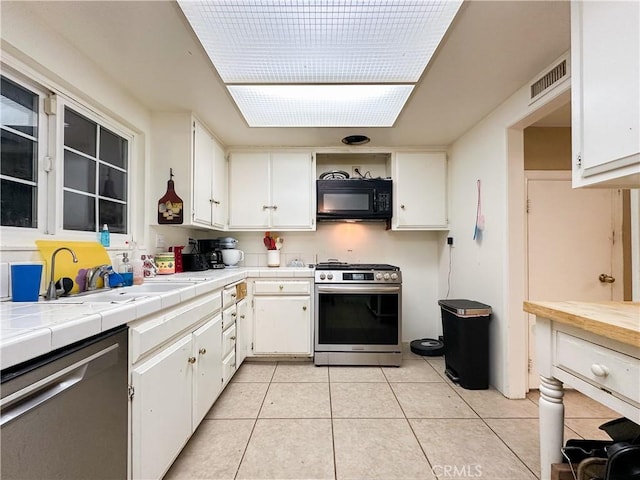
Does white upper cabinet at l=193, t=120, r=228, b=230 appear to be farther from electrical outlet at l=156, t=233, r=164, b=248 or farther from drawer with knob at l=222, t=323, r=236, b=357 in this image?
drawer with knob at l=222, t=323, r=236, b=357

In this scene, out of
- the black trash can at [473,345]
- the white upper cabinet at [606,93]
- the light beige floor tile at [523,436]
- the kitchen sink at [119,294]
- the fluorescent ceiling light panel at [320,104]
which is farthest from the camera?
the black trash can at [473,345]

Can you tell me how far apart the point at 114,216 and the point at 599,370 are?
8.73 ft

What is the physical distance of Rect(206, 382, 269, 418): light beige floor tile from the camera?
197 centimetres

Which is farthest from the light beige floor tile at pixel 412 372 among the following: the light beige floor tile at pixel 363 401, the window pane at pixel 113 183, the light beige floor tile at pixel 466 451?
the window pane at pixel 113 183

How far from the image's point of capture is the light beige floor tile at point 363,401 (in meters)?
1.98

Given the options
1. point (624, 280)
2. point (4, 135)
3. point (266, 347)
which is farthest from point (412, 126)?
point (4, 135)

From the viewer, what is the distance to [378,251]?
11.3ft

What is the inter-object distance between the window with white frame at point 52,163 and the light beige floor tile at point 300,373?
179 cm

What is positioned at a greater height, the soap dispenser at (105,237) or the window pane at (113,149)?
the window pane at (113,149)

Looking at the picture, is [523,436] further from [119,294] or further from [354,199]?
[119,294]

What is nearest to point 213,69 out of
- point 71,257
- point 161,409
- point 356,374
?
point 71,257

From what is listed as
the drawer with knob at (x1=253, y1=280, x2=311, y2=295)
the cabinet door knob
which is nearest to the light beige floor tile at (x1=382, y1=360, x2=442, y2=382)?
the drawer with knob at (x1=253, y1=280, x2=311, y2=295)

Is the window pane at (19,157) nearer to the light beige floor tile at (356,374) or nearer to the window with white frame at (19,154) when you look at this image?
the window with white frame at (19,154)

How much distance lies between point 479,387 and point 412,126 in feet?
7.38
